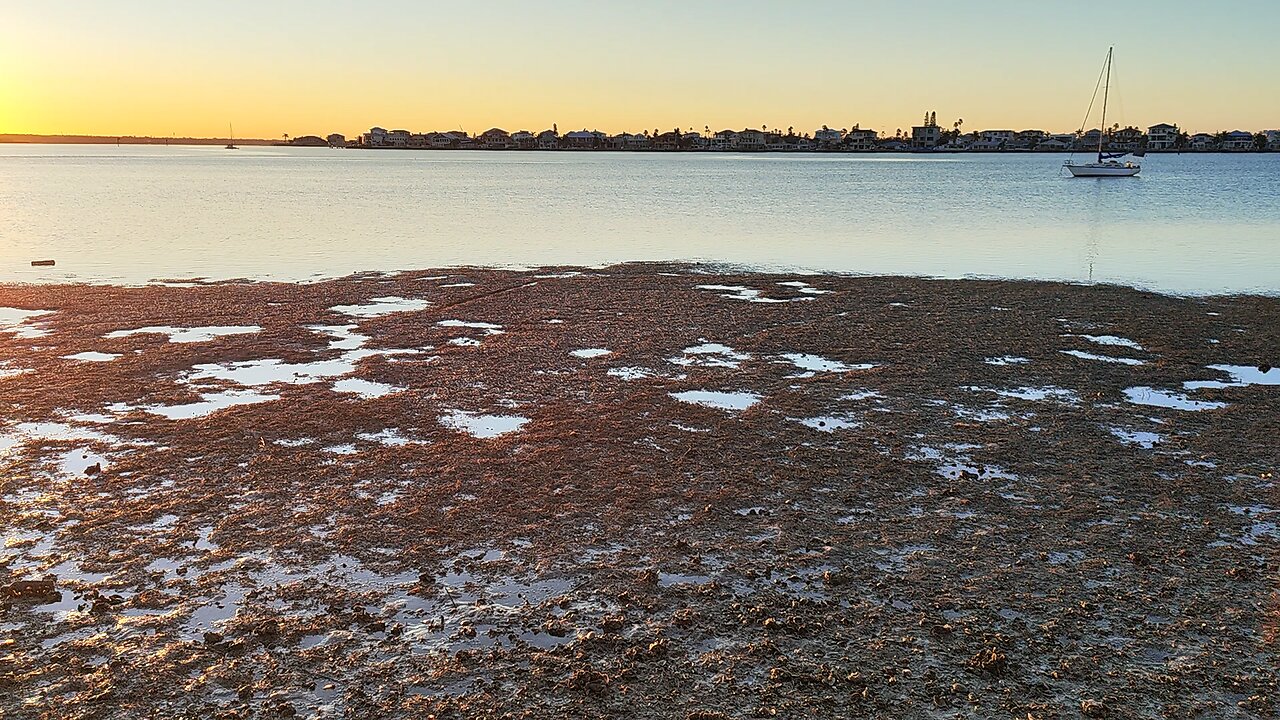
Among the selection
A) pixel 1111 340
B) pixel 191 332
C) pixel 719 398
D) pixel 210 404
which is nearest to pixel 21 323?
pixel 191 332

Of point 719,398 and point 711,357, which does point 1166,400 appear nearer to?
point 719,398

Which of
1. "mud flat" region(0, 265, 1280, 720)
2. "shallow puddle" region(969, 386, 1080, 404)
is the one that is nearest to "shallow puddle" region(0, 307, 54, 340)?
"mud flat" region(0, 265, 1280, 720)

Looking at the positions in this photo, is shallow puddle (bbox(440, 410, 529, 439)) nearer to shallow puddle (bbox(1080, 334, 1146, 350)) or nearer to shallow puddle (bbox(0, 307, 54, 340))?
shallow puddle (bbox(0, 307, 54, 340))

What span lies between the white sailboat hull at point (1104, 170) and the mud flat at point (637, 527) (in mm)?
97898

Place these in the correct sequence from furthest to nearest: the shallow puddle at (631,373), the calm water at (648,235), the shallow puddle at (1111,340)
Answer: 1. the calm water at (648,235)
2. the shallow puddle at (1111,340)
3. the shallow puddle at (631,373)

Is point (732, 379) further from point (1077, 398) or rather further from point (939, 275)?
point (939, 275)

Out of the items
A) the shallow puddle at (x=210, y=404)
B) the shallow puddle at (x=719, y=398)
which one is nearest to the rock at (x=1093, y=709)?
the shallow puddle at (x=719, y=398)

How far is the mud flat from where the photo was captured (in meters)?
5.55

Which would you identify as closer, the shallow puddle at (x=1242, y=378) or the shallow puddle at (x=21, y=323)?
the shallow puddle at (x=1242, y=378)

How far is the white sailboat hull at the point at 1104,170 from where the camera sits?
102 metres

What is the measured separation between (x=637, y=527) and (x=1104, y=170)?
362ft

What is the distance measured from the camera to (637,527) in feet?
25.6

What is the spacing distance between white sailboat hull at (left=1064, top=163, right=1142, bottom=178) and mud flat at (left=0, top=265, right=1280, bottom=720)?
97.9 metres

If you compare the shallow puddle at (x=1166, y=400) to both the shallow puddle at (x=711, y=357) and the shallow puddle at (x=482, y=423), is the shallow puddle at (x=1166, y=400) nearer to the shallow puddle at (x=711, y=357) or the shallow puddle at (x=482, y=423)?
the shallow puddle at (x=711, y=357)
